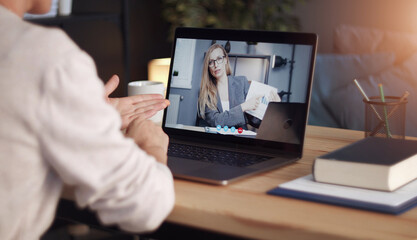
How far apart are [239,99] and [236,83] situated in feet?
0.13

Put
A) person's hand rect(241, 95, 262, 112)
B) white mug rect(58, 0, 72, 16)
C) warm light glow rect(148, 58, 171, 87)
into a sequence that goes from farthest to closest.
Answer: white mug rect(58, 0, 72, 16) < warm light glow rect(148, 58, 171, 87) < person's hand rect(241, 95, 262, 112)

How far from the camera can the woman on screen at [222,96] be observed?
4.12 feet

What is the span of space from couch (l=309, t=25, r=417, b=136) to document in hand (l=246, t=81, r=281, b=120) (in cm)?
128

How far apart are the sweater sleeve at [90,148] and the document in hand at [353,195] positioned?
0.27 metres

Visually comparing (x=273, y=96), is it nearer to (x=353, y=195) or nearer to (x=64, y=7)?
(x=353, y=195)

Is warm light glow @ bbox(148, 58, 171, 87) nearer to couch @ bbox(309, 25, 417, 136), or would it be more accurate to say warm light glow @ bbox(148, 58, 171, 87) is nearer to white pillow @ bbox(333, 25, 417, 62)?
couch @ bbox(309, 25, 417, 136)

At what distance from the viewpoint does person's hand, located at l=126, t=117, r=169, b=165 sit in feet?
3.27

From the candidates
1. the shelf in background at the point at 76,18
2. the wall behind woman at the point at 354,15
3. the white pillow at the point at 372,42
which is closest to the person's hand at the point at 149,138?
the shelf in background at the point at 76,18

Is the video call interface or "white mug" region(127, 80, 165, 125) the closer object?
the video call interface

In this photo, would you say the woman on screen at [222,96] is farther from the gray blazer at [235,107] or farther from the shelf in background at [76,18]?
the shelf in background at [76,18]

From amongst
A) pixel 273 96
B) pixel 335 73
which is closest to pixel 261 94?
pixel 273 96

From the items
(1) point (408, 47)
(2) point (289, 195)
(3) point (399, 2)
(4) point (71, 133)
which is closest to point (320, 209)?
(2) point (289, 195)

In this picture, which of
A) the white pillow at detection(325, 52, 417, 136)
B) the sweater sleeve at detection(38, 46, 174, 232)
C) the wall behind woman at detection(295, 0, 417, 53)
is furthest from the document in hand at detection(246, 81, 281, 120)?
the wall behind woman at detection(295, 0, 417, 53)

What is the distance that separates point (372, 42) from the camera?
270cm
